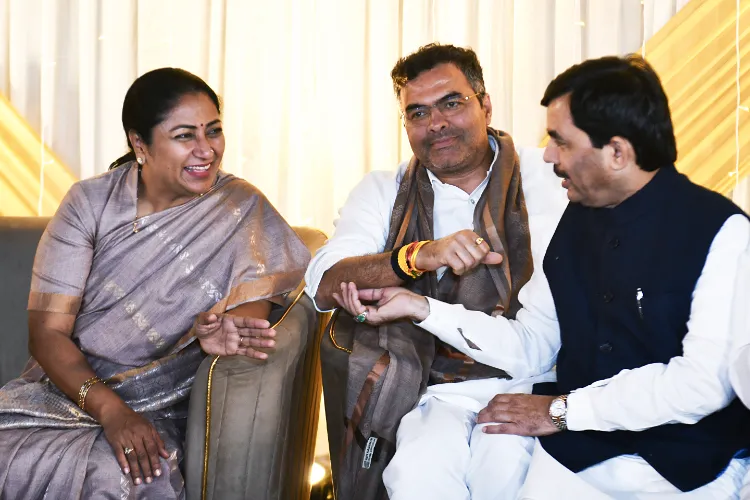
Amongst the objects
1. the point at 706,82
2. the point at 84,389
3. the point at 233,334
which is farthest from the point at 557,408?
the point at 706,82

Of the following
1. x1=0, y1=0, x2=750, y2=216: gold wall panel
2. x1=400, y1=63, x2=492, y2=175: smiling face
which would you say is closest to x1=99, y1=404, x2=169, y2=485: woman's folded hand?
x1=400, y1=63, x2=492, y2=175: smiling face

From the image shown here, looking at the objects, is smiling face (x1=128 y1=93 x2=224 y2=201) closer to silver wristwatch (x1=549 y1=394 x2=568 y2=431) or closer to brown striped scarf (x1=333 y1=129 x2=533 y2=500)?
brown striped scarf (x1=333 y1=129 x2=533 y2=500)

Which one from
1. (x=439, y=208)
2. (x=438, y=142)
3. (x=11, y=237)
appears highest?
(x=438, y=142)

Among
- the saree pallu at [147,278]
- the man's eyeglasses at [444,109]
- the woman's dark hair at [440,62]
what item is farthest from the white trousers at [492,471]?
the woman's dark hair at [440,62]

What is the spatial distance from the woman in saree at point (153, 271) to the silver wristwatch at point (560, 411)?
0.87 m

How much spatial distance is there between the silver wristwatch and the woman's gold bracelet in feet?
4.10

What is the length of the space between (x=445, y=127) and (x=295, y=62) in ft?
4.11

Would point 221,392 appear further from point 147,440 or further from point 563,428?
point 563,428

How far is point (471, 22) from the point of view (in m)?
3.50

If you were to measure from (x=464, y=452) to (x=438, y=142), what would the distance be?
0.94m

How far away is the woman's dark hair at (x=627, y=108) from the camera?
1.77 metres

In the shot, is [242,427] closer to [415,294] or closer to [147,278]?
[415,294]

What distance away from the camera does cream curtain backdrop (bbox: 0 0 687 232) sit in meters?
3.49

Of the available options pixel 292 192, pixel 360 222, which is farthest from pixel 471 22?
pixel 360 222
